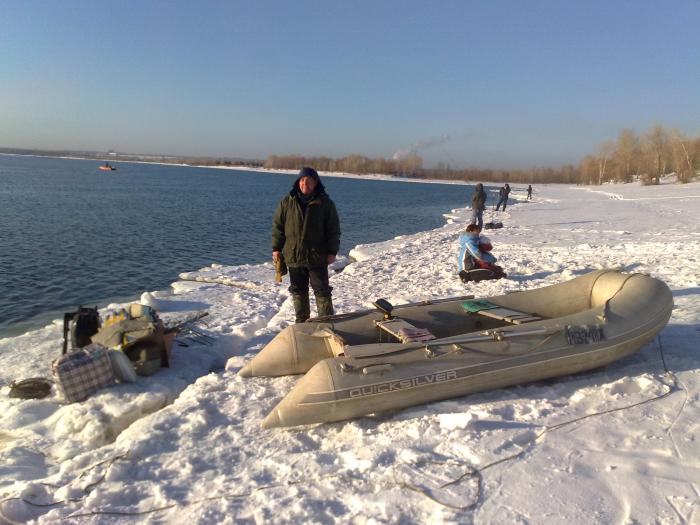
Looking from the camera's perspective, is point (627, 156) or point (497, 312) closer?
point (497, 312)

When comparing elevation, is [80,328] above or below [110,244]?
above

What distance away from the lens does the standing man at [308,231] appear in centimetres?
505

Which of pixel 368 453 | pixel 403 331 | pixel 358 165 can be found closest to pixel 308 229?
pixel 403 331

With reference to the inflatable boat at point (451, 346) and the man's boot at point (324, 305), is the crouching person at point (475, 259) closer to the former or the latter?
the inflatable boat at point (451, 346)

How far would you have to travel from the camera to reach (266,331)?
6.45m

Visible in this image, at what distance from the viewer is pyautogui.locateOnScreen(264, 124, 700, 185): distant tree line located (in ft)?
165

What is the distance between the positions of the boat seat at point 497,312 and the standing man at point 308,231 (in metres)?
1.64

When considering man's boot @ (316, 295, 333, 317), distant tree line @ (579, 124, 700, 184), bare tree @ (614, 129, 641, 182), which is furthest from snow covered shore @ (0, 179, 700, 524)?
bare tree @ (614, 129, 641, 182)

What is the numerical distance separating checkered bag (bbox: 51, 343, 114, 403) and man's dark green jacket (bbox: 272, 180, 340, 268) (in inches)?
83.7

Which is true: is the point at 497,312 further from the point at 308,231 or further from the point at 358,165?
the point at 358,165

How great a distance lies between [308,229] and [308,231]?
23mm

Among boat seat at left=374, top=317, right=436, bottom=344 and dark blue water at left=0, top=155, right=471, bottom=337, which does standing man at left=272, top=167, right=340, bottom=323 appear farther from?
dark blue water at left=0, top=155, right=471, bottom=337

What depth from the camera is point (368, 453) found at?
3.19m

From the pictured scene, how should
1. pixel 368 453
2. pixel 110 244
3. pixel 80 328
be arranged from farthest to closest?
pixel 110 244 < pixel 80 328 < pixel 368 453
